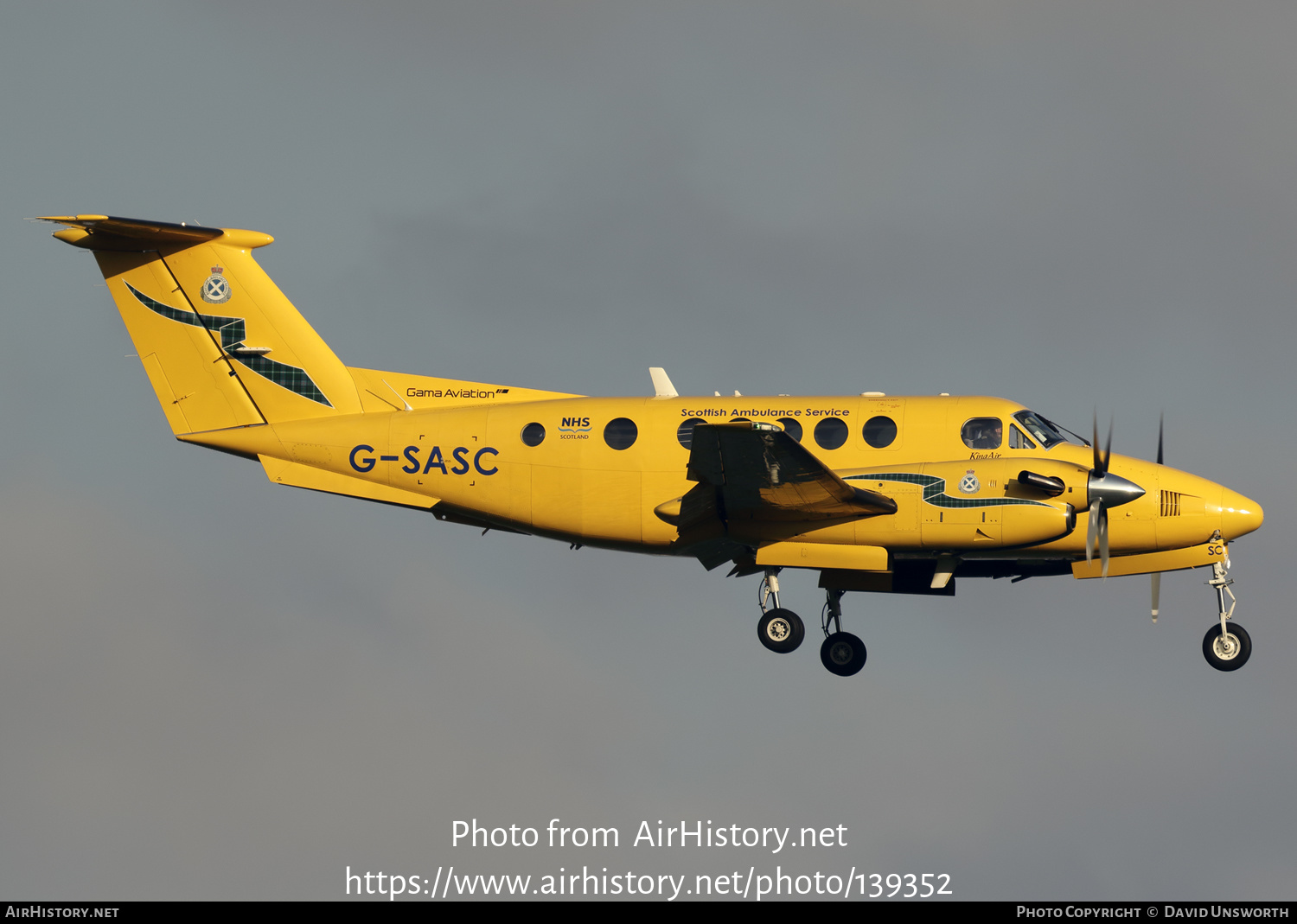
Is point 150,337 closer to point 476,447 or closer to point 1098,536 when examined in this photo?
point 476,447

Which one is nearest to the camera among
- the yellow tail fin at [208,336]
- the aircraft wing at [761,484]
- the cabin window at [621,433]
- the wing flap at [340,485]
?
the aircraft wing at [761,484]

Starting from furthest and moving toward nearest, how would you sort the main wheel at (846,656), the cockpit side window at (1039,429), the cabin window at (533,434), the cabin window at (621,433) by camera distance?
1. the main wheel at (846,656)
2. the cabin window at (533,434)
3. the cabin window at (621,433)
4. the cockpit side window at (1039,429)

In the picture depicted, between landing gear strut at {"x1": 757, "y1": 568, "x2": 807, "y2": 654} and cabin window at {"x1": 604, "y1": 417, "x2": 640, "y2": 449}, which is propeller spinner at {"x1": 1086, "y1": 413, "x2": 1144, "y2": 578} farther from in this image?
cabin window at {"x1": 604, "y1": 417, "x2": 640, "y2": 449}

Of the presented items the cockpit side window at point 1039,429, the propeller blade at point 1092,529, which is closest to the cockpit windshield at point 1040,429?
the cockpit side window at point 1039,429

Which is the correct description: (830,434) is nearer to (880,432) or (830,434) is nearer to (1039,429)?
(880,432)

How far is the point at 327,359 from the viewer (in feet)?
81.8

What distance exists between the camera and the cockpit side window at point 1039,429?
22.5m

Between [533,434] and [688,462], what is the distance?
2737mm

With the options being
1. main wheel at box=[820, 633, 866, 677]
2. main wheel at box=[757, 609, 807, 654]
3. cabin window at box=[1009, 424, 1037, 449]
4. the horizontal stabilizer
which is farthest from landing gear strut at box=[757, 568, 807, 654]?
the horizontal stabilizer

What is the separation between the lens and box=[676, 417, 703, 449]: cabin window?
2292 centimetres

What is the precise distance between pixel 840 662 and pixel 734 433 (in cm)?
620

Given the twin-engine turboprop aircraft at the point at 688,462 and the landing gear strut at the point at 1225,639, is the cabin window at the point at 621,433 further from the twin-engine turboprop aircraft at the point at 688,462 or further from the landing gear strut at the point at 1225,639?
the landing gear strut at the point at 1225,639

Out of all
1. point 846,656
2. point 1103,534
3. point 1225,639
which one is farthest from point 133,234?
point 1225,639

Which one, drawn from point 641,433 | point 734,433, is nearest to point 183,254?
point 641,433
